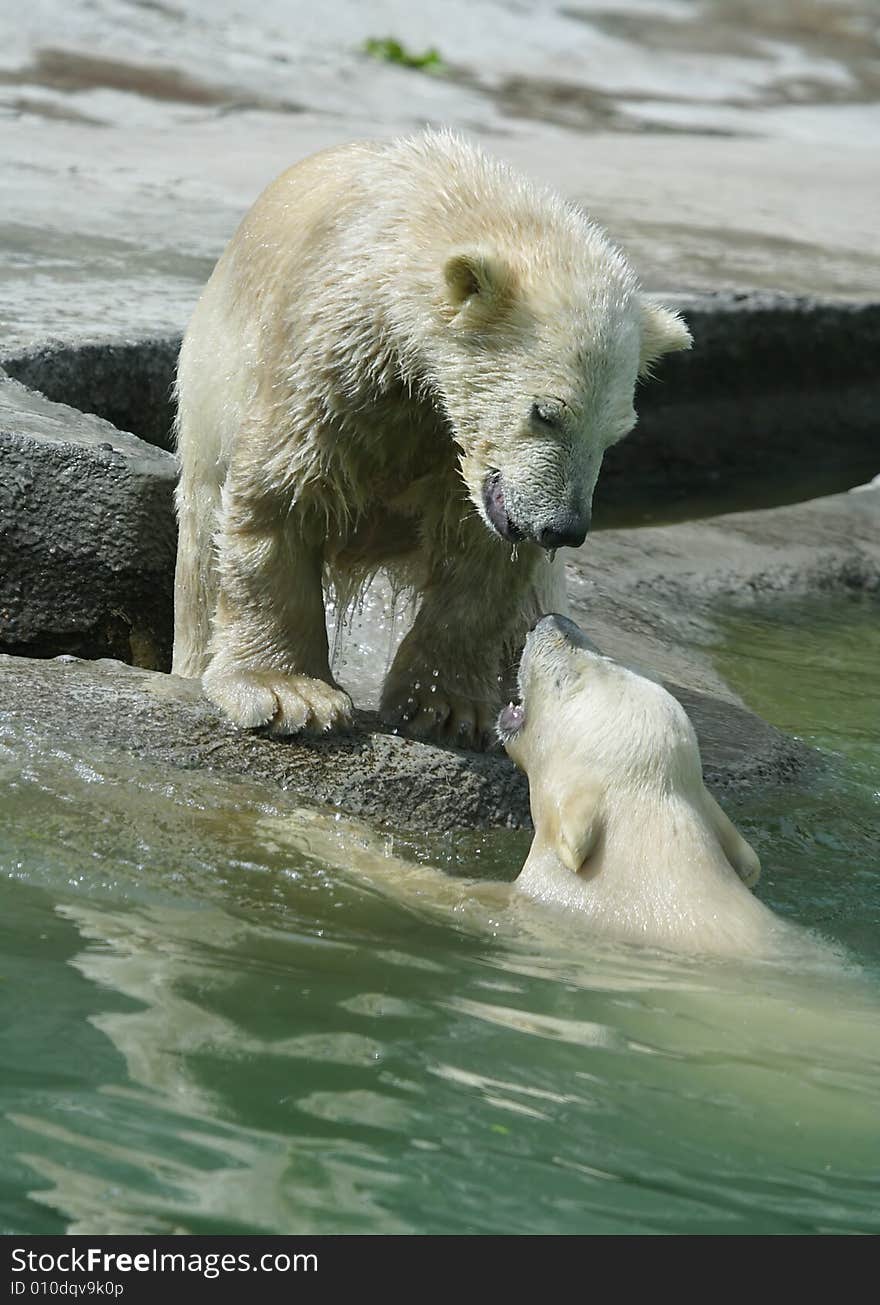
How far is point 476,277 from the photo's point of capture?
3.70m

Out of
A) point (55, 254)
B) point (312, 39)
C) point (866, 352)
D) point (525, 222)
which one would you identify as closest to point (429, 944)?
point (525, 222)

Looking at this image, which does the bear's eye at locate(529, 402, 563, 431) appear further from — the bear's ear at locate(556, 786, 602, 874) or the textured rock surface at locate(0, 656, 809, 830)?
the textured rock surface at locate(0, 656, 809, 830)

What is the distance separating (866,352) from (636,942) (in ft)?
18.3

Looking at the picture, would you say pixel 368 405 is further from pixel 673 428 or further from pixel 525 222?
pixel 673 428

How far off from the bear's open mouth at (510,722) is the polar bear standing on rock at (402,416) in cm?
25

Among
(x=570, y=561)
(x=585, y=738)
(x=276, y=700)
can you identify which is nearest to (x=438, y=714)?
(x=276, y=700)

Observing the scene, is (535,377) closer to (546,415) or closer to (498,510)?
(546,415)

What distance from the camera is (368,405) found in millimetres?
4000

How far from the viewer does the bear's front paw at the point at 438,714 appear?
Answer: 4441mm

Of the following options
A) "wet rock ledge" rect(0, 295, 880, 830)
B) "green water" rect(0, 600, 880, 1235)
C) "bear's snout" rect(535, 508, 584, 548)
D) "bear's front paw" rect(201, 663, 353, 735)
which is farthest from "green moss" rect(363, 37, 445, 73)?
"bear's snout" rect(535, 508, 584, 548)

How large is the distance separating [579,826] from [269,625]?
3.35ft

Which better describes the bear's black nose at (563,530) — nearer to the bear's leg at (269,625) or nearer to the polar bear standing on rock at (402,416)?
the polar bear standing on rock at (402,416)

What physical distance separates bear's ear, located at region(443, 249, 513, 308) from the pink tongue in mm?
960

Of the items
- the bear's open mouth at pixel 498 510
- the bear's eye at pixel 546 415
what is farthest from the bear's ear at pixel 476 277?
the bear's open mouth at pixel 498 510
